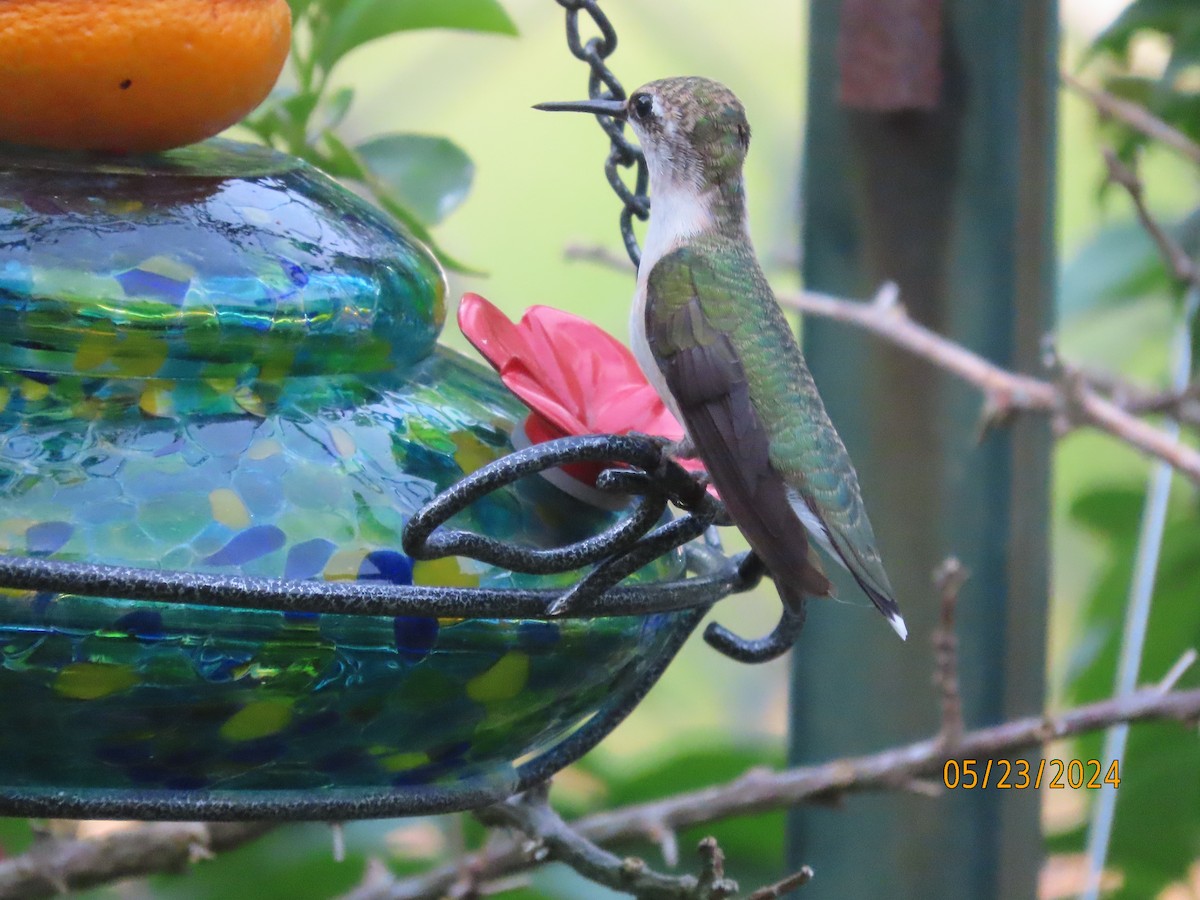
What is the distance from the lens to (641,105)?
1521 mm

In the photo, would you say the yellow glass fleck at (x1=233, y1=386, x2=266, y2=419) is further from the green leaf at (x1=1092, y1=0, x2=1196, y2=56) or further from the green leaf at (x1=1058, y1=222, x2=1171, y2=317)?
the green leaf at (x1=1058, y1=222, x2=1171, y2=317)

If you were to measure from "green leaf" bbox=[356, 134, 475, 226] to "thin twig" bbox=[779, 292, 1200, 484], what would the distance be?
51 cm

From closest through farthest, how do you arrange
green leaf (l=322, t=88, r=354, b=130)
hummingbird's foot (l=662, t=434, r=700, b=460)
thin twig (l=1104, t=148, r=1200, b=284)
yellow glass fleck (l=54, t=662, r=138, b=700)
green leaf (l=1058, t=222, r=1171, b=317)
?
yellow glass fleck (l=54, t=662, r=138, b=700)
hummingbird's foot (l=662, t=434, r=700, b=460)
green leaf (l=322, t=88, r=354, b=130)
thin twig (l=1104, t=148, r=1200, b=284)
green leaf (l=1058, t=222, r=1171, b=317)

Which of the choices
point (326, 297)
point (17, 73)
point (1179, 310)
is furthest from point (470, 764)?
point (1179, 310)

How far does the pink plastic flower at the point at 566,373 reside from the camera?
119 centimetres

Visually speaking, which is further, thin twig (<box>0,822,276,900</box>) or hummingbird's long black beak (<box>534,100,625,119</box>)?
thin twig (<box>0,822,276,900</box>)

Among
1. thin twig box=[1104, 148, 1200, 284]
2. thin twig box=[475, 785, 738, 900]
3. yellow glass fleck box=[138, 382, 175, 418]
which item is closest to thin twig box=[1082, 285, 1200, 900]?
thin twig box=[1104, 148, 1200, 284]

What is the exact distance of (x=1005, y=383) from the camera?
1.78m

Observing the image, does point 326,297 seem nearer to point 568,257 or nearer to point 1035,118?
point 1035,118

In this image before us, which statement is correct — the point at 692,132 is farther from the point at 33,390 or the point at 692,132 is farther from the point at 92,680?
the point at 92,680

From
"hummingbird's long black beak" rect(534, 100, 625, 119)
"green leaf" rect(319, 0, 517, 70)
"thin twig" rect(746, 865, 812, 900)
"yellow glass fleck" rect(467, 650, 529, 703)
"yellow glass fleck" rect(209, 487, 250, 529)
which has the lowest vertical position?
"thin twig" rect(746, 865, 812, 900)

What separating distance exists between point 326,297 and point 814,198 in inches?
42.9

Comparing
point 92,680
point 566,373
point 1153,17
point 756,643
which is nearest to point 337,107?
point 566,373

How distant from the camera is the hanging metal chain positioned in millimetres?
1310
